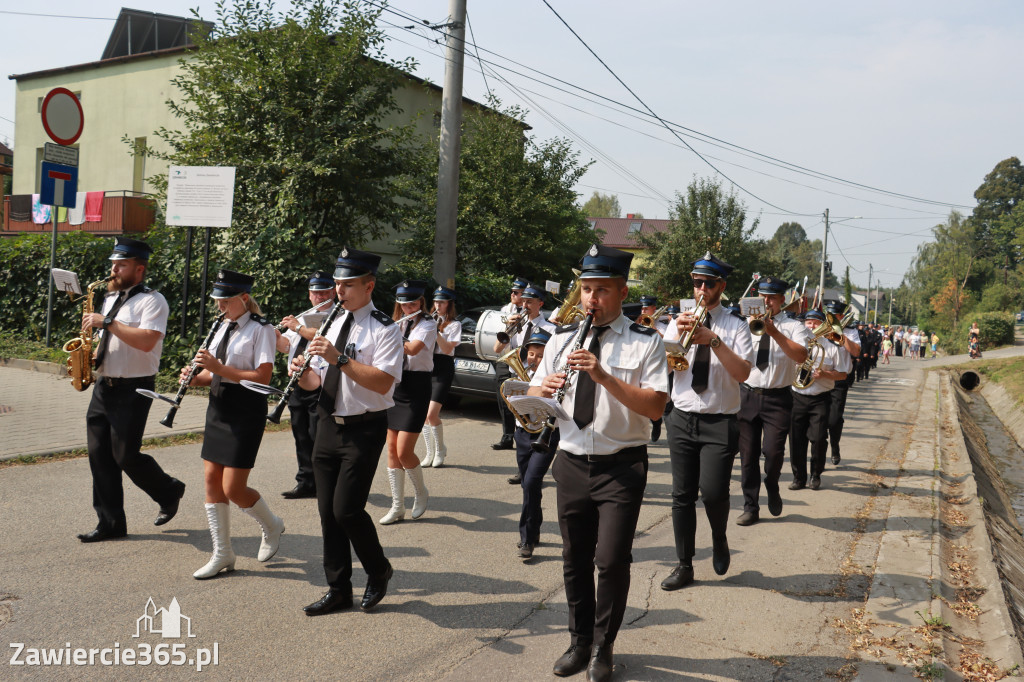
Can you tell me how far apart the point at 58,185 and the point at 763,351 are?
33.8 feet

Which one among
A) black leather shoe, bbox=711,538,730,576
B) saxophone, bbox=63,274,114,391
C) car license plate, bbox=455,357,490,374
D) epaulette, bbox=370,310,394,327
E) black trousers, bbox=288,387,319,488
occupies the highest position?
epaulette, bbox=370,310,394,327

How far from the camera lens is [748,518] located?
7066mm

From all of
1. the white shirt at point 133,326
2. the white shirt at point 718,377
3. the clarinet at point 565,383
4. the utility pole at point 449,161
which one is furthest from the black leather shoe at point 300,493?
the utility pole at point 449,161

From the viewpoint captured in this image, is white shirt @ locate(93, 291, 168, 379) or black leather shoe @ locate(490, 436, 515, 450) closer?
white shirt @ locate(93, 291, 168, 379)

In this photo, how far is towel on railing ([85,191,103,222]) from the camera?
27.4 meters

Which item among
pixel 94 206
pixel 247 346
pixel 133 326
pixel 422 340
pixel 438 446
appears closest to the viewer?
pixel 247 346

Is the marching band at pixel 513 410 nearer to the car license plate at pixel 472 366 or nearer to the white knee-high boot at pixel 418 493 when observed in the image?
the white knee-high boot at pixel 418 493

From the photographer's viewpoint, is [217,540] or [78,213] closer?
[217,540]

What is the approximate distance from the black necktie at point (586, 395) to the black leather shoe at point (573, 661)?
1.15 meters

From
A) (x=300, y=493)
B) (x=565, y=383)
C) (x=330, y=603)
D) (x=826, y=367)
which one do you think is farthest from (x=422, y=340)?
(x=826, y=367)

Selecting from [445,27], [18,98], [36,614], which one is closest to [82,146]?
[18,98]

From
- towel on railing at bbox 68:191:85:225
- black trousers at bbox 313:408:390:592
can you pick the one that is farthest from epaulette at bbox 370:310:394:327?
towel on railing at bbox 68:191:85:225

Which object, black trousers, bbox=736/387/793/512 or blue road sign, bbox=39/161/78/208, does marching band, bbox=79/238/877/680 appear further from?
blue road sign, bbox=39/161/78/208

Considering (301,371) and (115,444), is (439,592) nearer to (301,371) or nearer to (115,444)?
(301,371)
